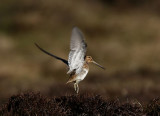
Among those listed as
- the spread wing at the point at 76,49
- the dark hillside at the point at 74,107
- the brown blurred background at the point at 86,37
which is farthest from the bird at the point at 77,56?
the brown blurred background at the point at 86,37

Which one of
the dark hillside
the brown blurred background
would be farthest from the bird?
the brown blurred background

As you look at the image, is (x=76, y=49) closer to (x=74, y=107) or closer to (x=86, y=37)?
(x=74, y=107)

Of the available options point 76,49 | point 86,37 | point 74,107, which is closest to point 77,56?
point 76,49

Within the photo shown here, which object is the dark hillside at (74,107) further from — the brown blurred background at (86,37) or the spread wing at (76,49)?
the brown blurred background at (86,37)

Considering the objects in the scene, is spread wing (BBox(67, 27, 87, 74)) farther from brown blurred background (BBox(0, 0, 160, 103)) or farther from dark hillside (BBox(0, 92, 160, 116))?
brown blurred background (BBox(0, 0, 160, 103))

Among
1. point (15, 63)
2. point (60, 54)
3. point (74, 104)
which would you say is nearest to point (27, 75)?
point (15, 63)

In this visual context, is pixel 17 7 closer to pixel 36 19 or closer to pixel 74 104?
pixel 36 19
